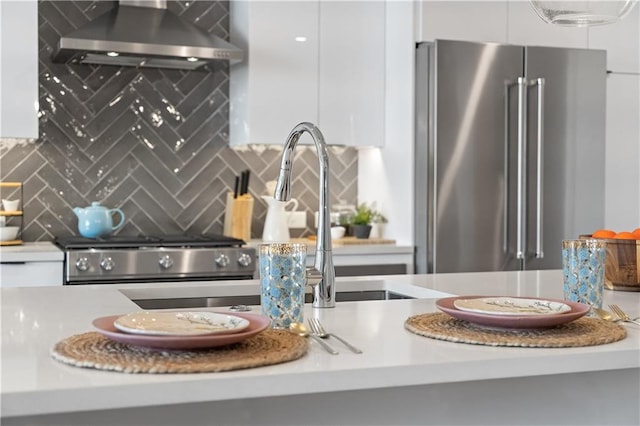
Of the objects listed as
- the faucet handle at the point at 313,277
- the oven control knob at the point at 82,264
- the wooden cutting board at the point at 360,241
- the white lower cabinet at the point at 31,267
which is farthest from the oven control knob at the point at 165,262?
the faucet handle at the point at 313,277

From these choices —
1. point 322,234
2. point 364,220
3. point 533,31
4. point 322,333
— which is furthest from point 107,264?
point 533,31

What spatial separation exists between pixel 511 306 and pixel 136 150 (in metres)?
3.20

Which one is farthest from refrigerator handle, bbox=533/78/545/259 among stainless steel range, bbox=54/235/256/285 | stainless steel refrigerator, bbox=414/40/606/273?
stainless steel range, bbox=54/235/256/285

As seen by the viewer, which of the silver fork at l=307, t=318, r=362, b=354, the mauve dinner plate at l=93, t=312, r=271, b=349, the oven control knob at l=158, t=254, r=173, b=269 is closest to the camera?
the mauve dinner plate at l=93, t=312, r=271, b=349

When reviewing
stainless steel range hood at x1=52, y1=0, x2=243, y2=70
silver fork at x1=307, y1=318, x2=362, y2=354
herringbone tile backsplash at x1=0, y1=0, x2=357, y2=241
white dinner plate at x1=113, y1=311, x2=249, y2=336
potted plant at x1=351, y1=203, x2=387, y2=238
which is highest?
stainless steel range hood at x1=52, y1=0, x2=243, y2=70

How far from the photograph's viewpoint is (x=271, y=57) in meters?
4.36

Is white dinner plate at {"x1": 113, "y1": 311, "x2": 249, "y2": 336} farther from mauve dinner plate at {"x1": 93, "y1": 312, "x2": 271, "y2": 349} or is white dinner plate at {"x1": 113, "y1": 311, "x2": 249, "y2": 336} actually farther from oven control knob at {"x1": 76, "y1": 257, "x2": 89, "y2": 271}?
oven control knob at {"x1": 76, "y1": 257, "x2": 89, "y2": 271}

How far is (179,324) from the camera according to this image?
1447 millimetres

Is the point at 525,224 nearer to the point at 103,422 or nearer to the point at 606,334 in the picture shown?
the point at 606,334

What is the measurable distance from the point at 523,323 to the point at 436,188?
272 centimetres

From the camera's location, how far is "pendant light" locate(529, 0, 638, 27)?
7.01 feet

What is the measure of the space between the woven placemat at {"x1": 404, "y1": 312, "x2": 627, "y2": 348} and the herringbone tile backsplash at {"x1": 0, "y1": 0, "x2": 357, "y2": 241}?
284 centimetres

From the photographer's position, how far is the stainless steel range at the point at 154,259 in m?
3.79

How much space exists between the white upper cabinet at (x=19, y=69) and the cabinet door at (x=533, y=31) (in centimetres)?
245
